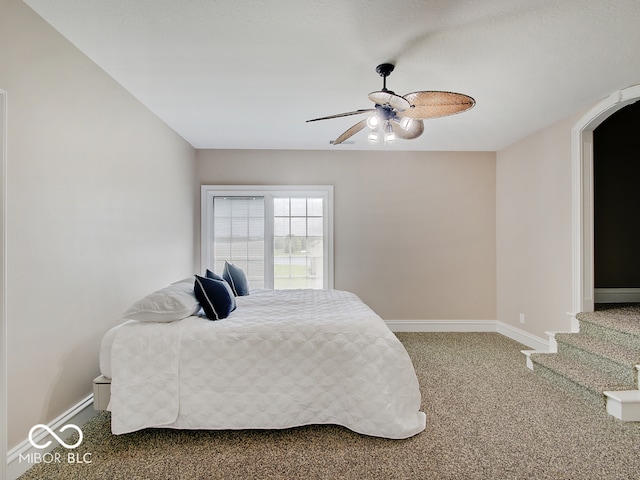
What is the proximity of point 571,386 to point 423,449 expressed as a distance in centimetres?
168

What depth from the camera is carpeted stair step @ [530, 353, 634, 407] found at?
2602 mm

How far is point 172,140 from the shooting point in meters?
4.01

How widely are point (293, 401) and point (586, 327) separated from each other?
119 inches

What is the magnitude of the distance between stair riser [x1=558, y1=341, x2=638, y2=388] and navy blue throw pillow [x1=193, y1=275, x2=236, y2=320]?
10.4 feet

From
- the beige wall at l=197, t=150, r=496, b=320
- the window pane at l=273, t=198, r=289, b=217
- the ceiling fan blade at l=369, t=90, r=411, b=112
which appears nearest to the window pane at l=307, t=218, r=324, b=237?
the beige wall at l=197, t=150, r=496, b=320

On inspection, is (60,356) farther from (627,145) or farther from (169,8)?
(627,145)

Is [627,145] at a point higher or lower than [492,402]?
higher

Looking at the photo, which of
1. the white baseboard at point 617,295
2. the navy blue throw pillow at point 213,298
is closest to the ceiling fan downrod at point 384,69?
the navy blue throw pillow at point 213,298

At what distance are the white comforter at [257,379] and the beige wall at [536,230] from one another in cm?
254

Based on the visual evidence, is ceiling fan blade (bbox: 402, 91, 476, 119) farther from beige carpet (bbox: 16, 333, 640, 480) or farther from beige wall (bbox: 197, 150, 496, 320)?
beige wall (bbox: 197, 150, 496, 320)

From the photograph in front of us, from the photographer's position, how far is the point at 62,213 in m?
2.19

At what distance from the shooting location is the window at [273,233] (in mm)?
4820

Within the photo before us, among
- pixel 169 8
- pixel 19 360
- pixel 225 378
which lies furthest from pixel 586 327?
pixel 19 360

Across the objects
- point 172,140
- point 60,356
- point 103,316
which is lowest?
point 60,356
